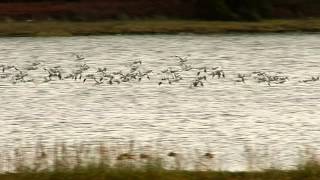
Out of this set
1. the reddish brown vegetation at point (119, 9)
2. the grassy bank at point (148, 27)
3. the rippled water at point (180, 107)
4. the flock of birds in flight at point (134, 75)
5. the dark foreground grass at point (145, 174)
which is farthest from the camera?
the reddish brown vegetation at point (119, 9)

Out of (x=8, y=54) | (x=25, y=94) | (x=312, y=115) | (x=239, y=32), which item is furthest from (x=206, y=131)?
(x=239, y=32)

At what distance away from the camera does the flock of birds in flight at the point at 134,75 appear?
17.5 metres

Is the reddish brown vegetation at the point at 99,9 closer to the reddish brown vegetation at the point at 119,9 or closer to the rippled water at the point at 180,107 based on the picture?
the reddish brown vegetation at the point at 119,9

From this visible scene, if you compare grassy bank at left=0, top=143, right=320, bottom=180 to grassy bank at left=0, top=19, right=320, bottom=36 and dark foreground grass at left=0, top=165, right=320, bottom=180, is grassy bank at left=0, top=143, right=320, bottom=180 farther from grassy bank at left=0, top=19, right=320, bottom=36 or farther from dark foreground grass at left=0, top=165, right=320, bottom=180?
grassy bank at left=0, top=19, right=320, bottom=36

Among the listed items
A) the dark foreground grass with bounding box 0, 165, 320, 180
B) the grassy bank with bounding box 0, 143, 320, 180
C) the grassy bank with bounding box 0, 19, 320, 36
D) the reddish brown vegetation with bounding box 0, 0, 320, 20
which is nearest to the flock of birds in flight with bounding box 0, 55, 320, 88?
the grassy bank with bounding box 0, 143, 320, 180

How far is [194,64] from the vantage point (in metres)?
→ 20.4

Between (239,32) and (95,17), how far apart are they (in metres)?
7.40

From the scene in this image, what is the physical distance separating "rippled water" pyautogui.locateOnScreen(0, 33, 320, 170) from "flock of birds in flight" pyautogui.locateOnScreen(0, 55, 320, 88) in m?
0.29

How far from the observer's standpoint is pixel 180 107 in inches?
559

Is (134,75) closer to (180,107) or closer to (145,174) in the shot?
(180,107)

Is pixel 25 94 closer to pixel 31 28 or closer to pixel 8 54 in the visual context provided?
pixel 8 54

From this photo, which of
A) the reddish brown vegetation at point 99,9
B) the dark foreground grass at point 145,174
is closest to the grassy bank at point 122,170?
the dark foreground grass at point 145,174

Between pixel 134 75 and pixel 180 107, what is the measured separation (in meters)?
4.22

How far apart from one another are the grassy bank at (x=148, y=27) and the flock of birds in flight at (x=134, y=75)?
31.3ft
